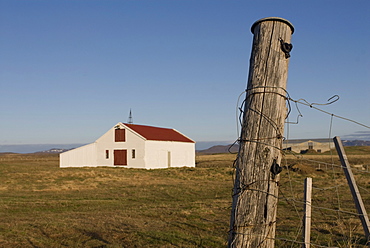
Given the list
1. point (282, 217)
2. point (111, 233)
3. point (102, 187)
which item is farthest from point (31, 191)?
point (282, 217)

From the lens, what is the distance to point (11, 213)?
12.8 meters

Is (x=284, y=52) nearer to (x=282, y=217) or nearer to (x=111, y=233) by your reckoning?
(x=111, y=233)

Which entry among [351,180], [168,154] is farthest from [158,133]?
[351,180]

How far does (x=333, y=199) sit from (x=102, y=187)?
13.2 m

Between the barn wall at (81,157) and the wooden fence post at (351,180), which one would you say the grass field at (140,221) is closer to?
the wooden fence post at (351,180)

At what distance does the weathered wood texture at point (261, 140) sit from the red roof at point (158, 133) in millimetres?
35480

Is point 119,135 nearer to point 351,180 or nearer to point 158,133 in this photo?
point 158,133

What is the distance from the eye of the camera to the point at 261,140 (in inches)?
127

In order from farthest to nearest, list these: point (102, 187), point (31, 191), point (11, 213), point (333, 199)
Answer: point (102, 187)
point (31, 191)
point (333, 199)
point (11, 213)

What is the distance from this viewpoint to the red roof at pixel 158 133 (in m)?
40.2

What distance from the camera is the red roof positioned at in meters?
40.2

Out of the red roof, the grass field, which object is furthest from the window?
the grass field

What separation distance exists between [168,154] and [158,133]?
3478 mm

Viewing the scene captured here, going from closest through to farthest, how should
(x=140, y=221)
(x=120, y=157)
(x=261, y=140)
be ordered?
(x=261, y=140) < (x=140, y=221) < (x=120, y=157)
